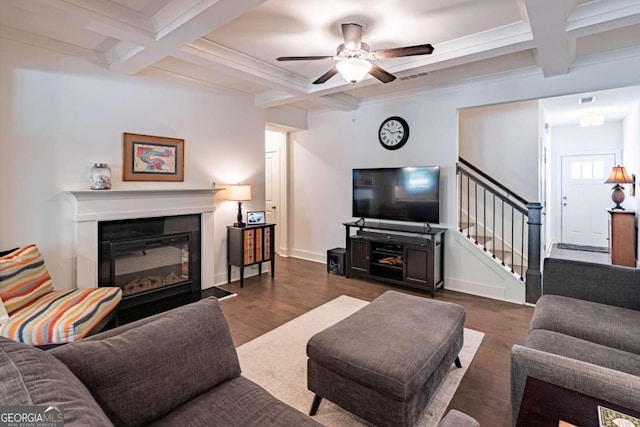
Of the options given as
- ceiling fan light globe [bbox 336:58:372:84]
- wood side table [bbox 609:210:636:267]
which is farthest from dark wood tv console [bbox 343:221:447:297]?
wood side table [bbox 609:210:636:267]

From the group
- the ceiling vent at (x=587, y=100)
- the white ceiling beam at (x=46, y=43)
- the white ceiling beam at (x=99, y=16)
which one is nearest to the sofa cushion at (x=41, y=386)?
the white ceiling beam at (x=99, y=16)

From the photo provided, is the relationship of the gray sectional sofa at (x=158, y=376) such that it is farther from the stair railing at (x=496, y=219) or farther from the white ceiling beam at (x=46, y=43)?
the stair railing at (x=496, y=219)

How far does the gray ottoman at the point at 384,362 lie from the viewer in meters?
1.68

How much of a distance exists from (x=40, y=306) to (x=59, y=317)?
0.97ft

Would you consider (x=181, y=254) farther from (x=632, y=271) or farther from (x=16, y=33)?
(x=632, y=271)

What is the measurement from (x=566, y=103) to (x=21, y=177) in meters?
7.11

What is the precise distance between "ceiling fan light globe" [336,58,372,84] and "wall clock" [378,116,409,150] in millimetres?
2255

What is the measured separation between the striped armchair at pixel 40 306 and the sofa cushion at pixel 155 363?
1.28 m

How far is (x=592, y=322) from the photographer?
2139mm

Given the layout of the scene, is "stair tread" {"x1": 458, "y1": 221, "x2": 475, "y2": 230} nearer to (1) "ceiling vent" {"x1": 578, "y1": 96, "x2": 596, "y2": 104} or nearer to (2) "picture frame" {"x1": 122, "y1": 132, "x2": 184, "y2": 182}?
(1) "ceiling vent" {"x1": 578, "y1": 96, "x2": 596, "y2": 104}

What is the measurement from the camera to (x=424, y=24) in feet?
9.14

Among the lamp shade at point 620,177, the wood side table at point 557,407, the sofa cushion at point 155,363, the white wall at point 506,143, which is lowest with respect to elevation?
the wood side table at point 557,407

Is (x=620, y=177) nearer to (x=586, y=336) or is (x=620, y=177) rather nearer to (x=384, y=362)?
(x=586, y=336)

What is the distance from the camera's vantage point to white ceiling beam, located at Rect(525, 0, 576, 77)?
2.20 m
